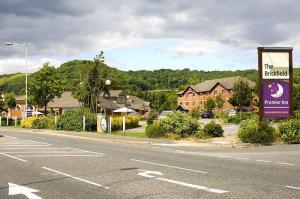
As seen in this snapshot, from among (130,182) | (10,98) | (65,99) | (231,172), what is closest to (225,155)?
(231,172)

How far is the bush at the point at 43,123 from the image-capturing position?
160 feet

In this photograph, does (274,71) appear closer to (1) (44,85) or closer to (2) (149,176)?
(2) (149,176)

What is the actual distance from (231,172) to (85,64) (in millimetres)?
43960

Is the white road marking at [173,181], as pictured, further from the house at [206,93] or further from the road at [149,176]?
the house at [206,93]

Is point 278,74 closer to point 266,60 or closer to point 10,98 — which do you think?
point 266,60

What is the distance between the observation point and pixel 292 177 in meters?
12.3

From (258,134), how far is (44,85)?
43.3 metres

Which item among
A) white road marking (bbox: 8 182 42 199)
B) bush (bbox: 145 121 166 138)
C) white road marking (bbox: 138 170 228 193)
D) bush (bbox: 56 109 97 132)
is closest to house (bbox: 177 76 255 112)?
bush (bbox: 56 109 97 132)

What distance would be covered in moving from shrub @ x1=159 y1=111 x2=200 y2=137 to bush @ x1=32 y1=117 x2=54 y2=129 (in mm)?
21063

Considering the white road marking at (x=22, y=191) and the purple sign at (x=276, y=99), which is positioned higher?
the purple sign at (x=276, y=99)

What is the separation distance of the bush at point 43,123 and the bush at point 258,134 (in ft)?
89.6

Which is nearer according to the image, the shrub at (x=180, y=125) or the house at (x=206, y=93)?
the shrub at (x=180, y=125)

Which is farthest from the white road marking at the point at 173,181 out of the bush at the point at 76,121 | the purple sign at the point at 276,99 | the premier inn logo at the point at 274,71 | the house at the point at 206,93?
the house at the point at 206,93

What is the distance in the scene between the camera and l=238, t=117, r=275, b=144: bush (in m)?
24.2
